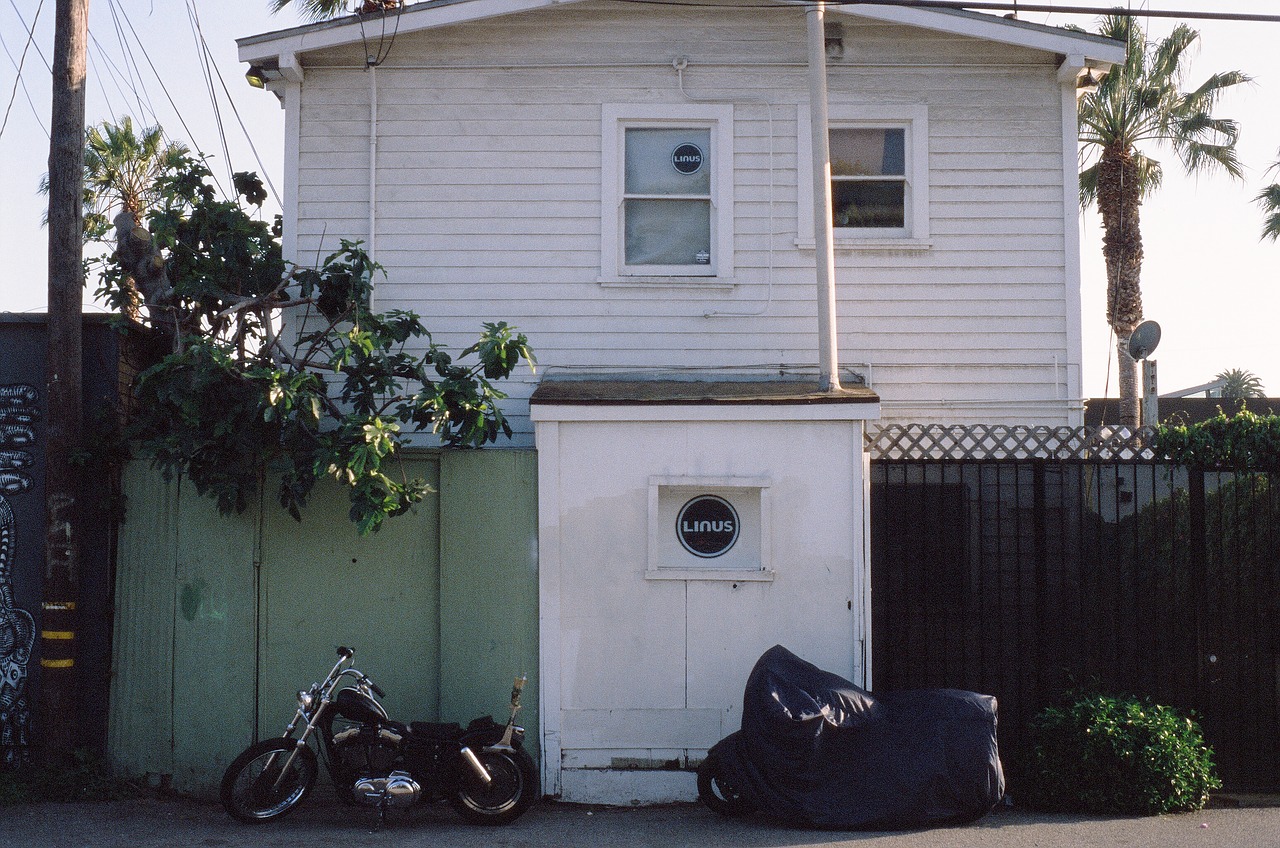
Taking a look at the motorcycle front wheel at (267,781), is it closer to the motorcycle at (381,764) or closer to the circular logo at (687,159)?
the motorcycle at (381,764)

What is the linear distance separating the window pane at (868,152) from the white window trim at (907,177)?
0.06 meters

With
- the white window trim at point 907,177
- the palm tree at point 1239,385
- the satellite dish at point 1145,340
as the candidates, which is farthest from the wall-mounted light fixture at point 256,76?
the palm tree at point 1239,385

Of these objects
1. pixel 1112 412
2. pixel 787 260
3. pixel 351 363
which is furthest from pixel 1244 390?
pixel 351 363

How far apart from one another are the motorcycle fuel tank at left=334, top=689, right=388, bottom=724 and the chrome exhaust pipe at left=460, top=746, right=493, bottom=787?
559 millimetres

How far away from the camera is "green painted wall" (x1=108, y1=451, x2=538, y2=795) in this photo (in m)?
7.73

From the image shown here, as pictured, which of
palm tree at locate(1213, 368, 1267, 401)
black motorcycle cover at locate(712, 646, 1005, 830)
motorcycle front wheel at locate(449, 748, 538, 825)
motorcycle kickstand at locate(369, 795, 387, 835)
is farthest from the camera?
palm tree at locate(1213, 368, 1267, 401)

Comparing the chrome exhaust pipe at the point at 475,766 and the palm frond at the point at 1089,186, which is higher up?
the palm frond at the point at 1089,186

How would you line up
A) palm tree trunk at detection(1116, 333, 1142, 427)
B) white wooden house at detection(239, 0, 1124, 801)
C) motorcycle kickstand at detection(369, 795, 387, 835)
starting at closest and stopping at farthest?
motorcycle kickstand at detection(369, 795, 387, 835), white wooden house at detection(239, 0, 1124, 801), palm tree trunk at detection(1116, 333, 1142, 427)

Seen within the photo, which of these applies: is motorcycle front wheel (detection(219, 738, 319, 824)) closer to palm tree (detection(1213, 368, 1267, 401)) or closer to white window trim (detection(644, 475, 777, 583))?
white window trim (detection(644, 475, 777, 583))

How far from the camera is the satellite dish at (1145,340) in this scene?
9.82 metres

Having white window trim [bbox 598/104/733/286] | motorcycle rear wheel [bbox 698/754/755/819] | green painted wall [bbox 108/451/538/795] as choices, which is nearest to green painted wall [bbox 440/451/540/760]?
green painted wall [bbox 108/451/538/795]

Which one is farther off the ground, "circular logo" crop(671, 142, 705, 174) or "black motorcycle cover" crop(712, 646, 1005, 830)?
"circular logo" crop(671, 142, 705, 174)

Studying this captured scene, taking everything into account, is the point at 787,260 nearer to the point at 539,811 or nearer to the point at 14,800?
the point at 539,811

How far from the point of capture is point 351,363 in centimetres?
845
